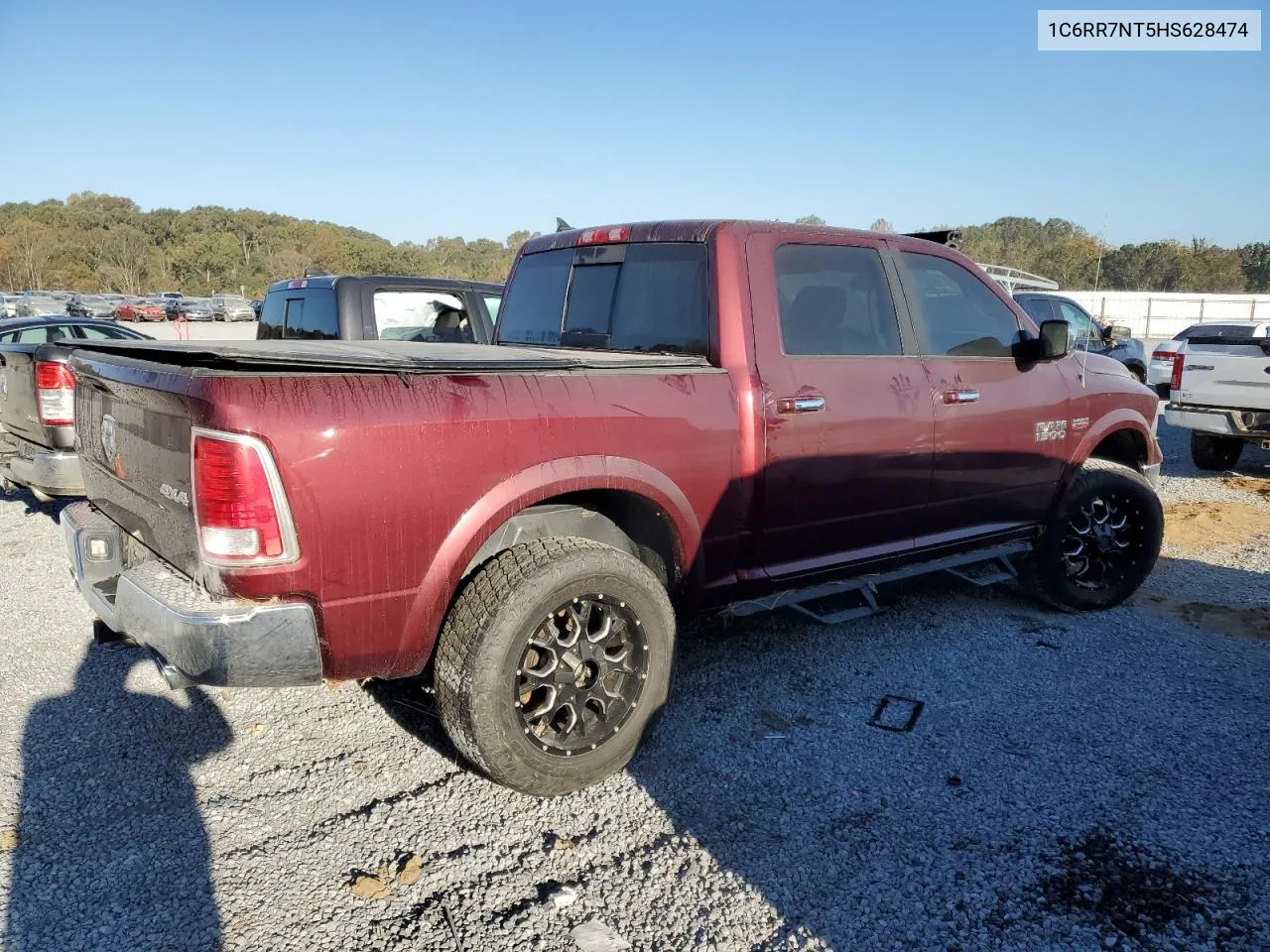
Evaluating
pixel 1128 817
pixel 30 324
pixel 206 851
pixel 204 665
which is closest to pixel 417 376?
pixel 204 665

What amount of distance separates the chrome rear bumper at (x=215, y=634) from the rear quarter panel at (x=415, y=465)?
65 millimetres

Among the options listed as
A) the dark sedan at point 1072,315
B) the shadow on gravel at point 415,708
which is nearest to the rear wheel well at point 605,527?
the shadow on gravel at point 415,708

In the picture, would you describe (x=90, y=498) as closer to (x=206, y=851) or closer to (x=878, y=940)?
(x=206, y=851)

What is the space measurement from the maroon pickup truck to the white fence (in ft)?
134

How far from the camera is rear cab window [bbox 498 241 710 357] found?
3.59 meters

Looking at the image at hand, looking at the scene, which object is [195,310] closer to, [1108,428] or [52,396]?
[52,396]

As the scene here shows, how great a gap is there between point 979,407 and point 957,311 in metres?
0.49

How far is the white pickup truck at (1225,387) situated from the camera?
26.6 ft

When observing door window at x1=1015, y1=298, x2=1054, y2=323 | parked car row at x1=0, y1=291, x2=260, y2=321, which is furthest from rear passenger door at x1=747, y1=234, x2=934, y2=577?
parked car row at x1=0, y1=291, x2=260, y2=321

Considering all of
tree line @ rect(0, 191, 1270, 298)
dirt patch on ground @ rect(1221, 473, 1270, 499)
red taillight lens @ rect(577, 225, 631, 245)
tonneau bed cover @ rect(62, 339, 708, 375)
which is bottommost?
dirt patch on ground @ rect(1221, 473, 1270, 499)

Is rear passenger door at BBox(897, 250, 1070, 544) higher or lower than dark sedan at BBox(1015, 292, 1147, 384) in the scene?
lower

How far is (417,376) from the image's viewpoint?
2689 mm

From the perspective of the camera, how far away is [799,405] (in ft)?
11.5

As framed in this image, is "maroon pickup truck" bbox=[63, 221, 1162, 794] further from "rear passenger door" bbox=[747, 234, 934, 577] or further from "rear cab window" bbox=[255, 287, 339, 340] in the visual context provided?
"rear cab window" bbox=[255, 287, 339, 340]
